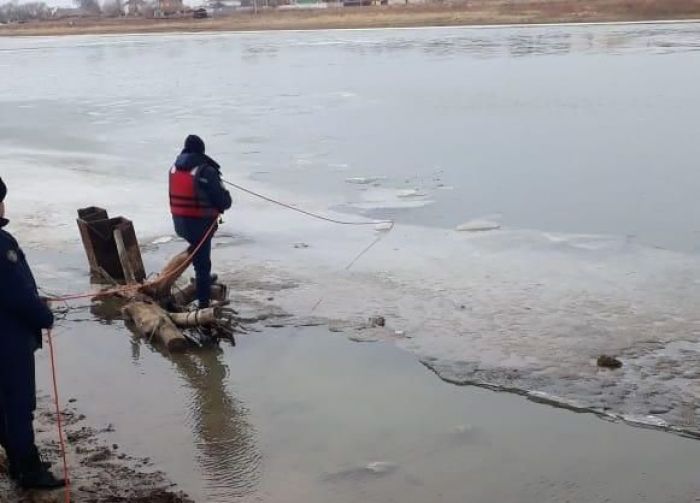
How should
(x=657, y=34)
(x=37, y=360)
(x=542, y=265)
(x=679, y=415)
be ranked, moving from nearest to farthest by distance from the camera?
(x=679, y=415), (x=37, y=360), (x=542, y=265), (x=657, y=34)

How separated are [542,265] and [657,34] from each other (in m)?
34.9

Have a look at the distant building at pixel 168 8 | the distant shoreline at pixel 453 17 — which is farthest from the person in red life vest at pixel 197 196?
the distant building at pixel 168 8

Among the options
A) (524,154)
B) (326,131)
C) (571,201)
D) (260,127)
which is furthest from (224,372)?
(260,127)

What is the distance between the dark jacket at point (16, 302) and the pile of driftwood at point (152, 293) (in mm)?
2688

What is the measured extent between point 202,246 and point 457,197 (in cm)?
502

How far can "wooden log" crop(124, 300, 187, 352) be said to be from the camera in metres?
7.30

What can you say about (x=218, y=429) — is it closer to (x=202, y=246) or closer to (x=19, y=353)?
(x=19, y=353)

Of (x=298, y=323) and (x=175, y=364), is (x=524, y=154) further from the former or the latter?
(x=175, y=364)

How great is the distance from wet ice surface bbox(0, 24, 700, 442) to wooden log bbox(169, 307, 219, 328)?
3.45ft

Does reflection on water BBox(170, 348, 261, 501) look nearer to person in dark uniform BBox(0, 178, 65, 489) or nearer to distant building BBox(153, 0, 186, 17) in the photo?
person in dark uniform BBox(0, 178, 65, 489)

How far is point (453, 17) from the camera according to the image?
63375mm

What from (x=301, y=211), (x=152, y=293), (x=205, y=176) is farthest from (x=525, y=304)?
(x=301, y=211)

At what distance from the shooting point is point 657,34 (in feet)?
133

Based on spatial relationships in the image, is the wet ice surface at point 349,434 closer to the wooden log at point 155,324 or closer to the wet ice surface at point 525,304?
the wooden log at point 155,324
